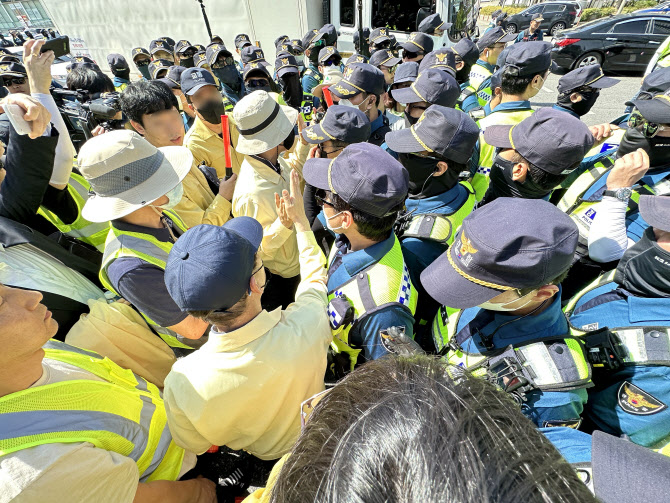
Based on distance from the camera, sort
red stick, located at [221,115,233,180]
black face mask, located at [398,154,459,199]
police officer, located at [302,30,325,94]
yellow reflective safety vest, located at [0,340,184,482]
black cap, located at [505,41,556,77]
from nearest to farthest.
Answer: yellow reflective safety vest, located at [0,340,184,482], black face mask, located at [398,154,459,199], red stick, located at [221,115,233,180], black cap, located at [505,41,556,77], police officer, located at [302,30,325,94]

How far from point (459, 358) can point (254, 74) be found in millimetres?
5932

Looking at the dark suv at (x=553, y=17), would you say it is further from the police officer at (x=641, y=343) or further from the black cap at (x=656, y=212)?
the police officer at (x=641, y=343)

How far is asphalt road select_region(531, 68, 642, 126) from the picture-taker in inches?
293

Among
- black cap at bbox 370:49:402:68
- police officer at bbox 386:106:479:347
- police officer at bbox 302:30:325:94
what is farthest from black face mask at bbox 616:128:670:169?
police officer at bbox 302:30:325:94

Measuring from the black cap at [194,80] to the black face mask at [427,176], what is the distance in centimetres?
255

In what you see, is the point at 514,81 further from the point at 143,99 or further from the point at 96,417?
the point at 96,417

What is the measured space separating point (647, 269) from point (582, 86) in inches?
116

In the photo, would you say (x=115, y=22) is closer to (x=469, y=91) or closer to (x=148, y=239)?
(x=469, y=91)

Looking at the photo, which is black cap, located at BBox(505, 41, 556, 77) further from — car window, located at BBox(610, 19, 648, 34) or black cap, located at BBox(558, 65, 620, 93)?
car window, located at BBox(610, 19, 648, 34)

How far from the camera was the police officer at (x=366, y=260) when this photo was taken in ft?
5.15

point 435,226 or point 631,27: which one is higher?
point 631,27

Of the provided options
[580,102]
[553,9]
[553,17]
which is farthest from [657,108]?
[553,9]

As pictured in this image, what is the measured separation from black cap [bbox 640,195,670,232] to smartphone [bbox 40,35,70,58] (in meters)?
3.93

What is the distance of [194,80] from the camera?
3613mm
